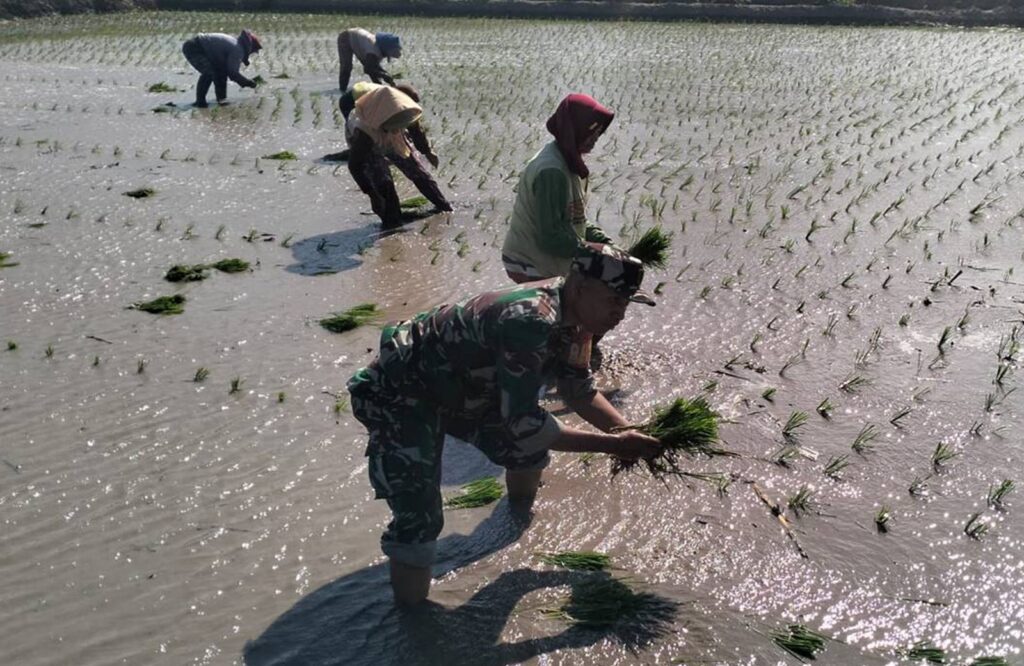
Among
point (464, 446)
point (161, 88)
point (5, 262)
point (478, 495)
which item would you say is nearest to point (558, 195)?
point (464, 446)

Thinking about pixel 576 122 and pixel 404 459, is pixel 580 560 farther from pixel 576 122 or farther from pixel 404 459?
pixel 576 122

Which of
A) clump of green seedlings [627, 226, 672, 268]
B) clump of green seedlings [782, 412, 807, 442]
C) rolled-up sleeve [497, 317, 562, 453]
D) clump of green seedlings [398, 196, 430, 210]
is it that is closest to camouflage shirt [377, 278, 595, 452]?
rolled-up sleeve [497, 317, 562, 453]

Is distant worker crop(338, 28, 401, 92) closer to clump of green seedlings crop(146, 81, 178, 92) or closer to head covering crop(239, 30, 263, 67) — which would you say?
head covering crop(239, 30, 263, 67)

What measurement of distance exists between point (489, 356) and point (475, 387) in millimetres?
136

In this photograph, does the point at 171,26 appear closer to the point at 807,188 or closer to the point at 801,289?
the point at 807,188

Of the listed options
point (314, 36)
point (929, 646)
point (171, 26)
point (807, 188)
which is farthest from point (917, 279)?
point (171, 26)

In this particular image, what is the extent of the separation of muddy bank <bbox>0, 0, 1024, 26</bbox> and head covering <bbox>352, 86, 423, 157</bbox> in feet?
53.1

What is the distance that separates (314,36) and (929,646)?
17511 mm

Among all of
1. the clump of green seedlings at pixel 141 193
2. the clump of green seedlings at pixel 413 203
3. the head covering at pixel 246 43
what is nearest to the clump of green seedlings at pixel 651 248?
the clump of green seedlings at pixel 413 203

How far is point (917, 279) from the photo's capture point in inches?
224

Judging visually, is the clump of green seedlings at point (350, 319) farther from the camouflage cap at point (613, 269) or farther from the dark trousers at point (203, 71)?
the dark trousers at point (203, 71)

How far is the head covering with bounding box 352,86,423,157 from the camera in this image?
6363 mm

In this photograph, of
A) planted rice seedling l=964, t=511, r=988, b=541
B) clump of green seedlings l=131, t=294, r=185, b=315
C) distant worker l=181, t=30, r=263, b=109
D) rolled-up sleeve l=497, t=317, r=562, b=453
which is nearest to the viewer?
rolled-up sleeve l=497, t=317, r=562, b=453

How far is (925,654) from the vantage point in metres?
2.75
